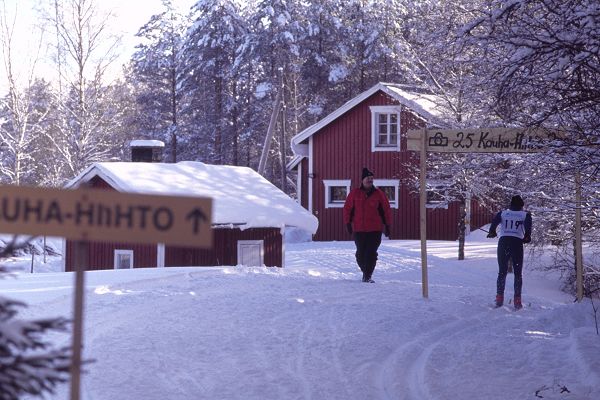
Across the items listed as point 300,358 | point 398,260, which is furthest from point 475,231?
point 300,358

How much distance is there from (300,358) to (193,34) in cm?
4236

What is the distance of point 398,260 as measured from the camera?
84.4 feet

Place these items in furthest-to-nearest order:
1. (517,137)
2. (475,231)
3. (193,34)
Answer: (193,34) < (475,231) < (517,137)

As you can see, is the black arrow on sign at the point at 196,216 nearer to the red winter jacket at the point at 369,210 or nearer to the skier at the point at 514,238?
the skier at the point at 514,238

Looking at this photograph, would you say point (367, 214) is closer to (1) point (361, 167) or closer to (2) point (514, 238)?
(2) point (514, 238)

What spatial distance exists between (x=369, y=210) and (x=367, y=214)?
0.07 metres

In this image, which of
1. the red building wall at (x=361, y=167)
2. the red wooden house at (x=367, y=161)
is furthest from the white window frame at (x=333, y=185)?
the red building wall at (x=361, y=167)

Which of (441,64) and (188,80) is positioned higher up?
(188,80)

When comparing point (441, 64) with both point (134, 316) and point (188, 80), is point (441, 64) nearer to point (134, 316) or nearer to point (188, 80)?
point (134, 316)

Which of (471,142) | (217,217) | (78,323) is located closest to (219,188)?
(217,217)

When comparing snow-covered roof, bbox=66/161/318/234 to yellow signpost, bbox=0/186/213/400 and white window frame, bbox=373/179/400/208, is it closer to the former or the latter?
white window frame, bbox=373/179/400/208

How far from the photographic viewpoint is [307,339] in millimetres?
9727

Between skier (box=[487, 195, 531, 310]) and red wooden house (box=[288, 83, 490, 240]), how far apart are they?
2044 cm

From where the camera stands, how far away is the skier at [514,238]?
12891mm
